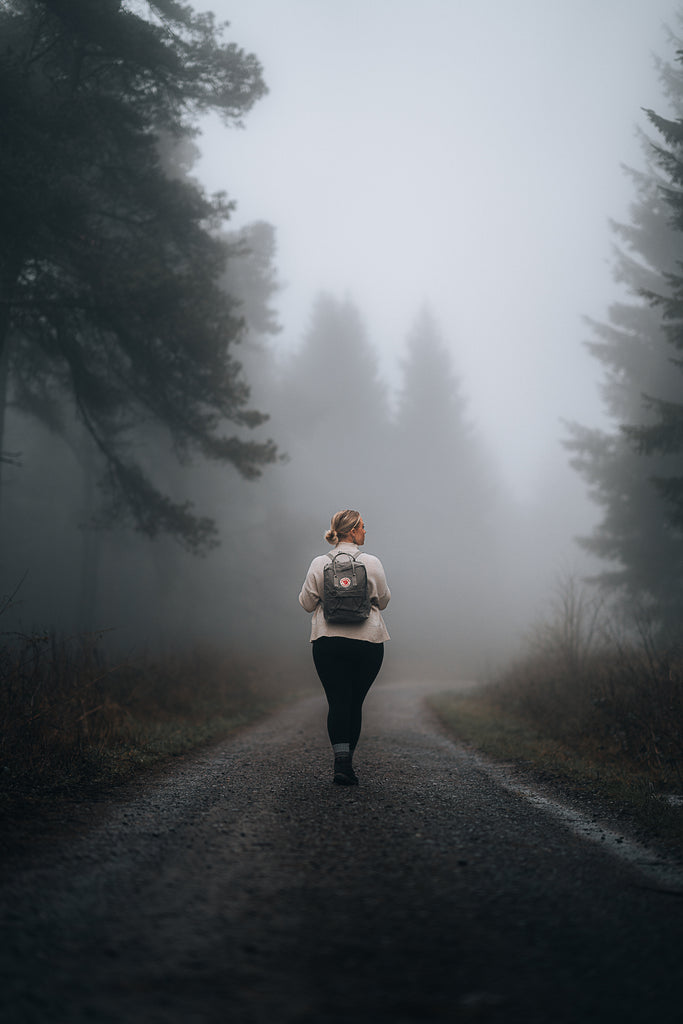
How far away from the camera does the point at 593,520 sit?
58.8 meters

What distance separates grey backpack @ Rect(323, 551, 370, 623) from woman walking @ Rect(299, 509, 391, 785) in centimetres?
4

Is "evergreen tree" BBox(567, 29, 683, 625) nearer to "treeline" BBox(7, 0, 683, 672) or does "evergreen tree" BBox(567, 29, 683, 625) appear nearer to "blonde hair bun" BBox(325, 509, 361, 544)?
"treeline" BBox(7, 0, 683, 672)

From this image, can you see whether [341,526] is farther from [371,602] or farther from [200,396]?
[200,396]

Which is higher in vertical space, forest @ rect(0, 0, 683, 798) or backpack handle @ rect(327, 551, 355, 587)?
forest @ rect(0, 0, 683, 798)

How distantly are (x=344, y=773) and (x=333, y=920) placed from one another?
2.61 m

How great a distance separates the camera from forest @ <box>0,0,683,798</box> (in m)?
10.1

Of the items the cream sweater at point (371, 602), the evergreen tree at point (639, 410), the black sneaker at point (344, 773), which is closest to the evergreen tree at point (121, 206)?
the cream sweater at point (371, 602)

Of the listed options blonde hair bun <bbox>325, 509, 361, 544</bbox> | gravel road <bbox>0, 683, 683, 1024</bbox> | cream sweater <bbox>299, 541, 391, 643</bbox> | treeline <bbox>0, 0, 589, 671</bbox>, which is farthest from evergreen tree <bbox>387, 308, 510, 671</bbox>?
gravel road <bbox>0, 683, 683, 1024</bbox>

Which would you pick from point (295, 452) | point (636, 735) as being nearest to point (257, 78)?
point (636, 735)

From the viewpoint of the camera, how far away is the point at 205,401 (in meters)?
11.6

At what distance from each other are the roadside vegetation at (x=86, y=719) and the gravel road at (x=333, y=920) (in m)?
0.81

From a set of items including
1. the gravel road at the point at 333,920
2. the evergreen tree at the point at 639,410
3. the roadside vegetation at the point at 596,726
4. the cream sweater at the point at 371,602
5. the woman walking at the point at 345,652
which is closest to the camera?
the gravel road at the point at 333,920

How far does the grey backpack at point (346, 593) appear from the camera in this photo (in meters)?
5.21

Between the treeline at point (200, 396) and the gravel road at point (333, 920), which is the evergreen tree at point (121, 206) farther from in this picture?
the gravel road at point (333, 920)
